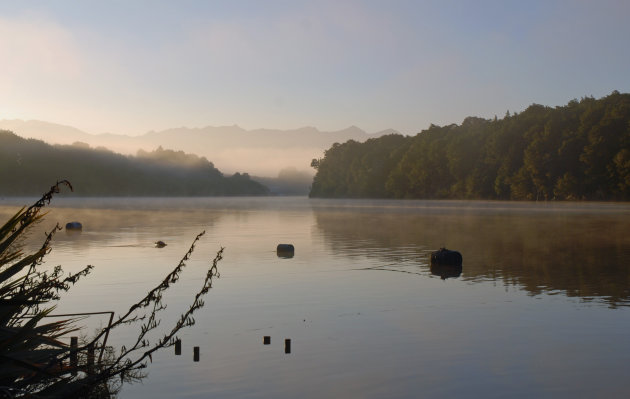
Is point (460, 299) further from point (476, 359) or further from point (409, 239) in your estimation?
point (409, 239)

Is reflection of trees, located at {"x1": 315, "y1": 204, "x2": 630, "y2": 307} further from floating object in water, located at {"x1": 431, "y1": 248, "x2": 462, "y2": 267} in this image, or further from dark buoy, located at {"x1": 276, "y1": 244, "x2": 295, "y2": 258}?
dark buoy, located at {"x1": 276, "y1": 244, "x2": 295, "y2": 258}

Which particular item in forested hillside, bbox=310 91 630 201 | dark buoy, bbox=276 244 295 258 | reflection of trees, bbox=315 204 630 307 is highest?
forested hillside, bbox=310 91 630 201

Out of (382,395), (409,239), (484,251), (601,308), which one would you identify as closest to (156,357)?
(382,395)

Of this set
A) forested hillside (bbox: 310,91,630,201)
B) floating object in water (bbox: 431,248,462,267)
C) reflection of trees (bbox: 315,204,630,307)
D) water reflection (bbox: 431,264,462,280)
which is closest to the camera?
reflection of trees (bbox: 315,204,630,307)

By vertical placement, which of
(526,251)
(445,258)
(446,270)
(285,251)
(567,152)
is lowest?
(526,251)

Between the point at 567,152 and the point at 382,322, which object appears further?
the point at 567,152

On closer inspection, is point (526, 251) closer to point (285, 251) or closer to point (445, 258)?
point (445, 258)

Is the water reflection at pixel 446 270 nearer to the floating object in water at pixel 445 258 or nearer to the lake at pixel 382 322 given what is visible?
the floating object in water at pixel 445 258

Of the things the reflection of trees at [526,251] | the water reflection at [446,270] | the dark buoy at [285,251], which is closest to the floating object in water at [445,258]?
the water reflection at [446,270]

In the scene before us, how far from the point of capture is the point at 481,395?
14172 millimetres

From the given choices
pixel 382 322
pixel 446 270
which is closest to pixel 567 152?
pixel 446 270

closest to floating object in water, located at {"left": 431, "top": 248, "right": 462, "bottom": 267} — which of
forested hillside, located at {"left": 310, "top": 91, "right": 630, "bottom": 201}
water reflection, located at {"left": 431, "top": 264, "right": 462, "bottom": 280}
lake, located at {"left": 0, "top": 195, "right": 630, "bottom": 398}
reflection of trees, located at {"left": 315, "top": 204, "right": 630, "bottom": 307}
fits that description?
water reflection, located at {"left": 431, "top": 264, "right": 462, "bottom": 280}

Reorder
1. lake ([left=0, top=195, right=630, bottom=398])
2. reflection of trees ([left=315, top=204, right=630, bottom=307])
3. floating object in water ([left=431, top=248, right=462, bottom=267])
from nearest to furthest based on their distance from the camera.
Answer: lake ([left=0, top=195, right=630, bottom=398])
reflection of trees ([left=315, top=204, right=630, bottom=307])
floating object in water ([left=431, top=248, right=462, bottom=267])

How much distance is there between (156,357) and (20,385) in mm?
11031
